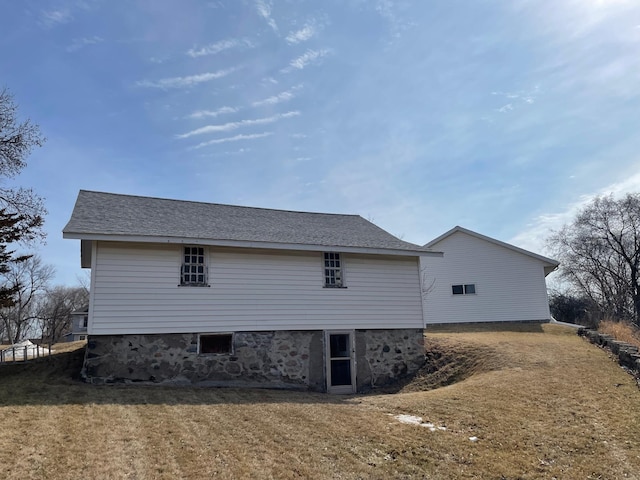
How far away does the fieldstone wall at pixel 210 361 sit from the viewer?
1038 cm

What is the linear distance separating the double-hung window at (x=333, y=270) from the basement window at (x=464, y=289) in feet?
36.2

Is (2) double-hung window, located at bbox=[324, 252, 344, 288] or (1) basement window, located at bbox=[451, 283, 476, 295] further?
(1) basement window, located at bbox=[451, 283, 476, 295]

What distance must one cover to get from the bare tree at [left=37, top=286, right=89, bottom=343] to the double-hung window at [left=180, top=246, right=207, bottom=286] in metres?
46.2

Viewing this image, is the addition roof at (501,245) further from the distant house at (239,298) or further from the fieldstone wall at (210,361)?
the fieldstone wall at (210,361)

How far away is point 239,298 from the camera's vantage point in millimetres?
11641

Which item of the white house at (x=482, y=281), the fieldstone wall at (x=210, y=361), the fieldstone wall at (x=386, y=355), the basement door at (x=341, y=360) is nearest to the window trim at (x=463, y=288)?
the white house at (x=482, y=281)

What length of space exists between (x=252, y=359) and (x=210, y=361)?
1063 mm

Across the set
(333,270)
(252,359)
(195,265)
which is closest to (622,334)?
(333,270)

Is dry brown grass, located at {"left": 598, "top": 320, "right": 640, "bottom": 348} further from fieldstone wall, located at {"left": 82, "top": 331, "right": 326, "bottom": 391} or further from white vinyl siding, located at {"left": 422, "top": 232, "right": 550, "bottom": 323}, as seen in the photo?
fieldstone wall, located at {"left": 82, "top": 331, "right": 326, "bottom": 391}

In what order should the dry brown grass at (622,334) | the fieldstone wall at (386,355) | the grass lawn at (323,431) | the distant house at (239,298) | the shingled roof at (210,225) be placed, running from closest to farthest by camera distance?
1. the grass lawn at (323,431)
2. the distant house at (239,298)
3. the shingled roof at (210,225)
4. the fieldstone wall at (386,355)
5. the dry brown grass at (622,334)

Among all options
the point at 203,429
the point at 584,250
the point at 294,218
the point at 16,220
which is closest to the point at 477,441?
the point at 203,429

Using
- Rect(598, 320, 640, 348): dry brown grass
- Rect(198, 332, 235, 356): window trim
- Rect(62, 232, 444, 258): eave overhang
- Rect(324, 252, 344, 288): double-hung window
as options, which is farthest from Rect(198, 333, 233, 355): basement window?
Rect(598, 320, 640, 348): dry brown grass

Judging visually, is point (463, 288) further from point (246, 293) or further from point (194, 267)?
point (194, 267)

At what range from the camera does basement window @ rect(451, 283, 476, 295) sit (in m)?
21.8
